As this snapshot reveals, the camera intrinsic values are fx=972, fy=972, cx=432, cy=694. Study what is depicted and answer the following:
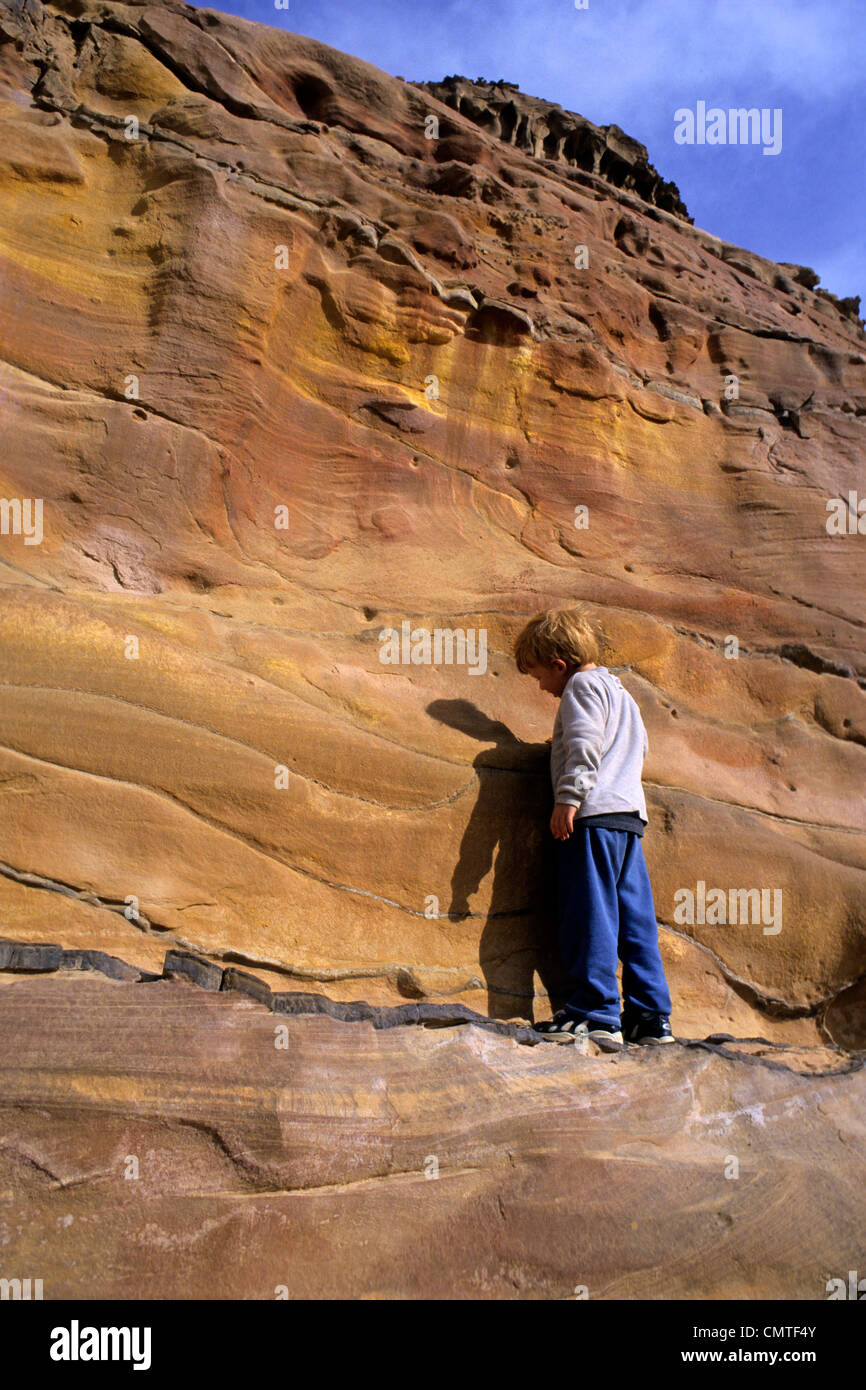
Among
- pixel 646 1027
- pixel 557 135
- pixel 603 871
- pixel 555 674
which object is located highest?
pixel 557 135

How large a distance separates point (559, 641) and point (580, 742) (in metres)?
0.54

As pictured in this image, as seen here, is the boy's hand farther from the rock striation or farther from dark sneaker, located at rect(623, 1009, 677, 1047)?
the rock striation

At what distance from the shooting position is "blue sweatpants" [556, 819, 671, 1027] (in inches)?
122

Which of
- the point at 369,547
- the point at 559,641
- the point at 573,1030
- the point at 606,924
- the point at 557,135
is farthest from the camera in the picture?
the point at 557,135

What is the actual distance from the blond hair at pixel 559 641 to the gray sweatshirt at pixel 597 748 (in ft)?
0.33

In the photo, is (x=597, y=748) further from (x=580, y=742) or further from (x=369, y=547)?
(x=369, y=547)

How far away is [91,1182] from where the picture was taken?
2199 mm

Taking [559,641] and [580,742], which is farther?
[559,641]

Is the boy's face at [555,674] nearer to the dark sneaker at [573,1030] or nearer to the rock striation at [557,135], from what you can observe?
the dark sneaker at [573,1030]

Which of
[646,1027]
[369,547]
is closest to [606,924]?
[646,1027]

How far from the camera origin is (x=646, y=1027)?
3207 mm

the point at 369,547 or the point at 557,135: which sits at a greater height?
the point at 557,135

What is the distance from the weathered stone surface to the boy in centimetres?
29

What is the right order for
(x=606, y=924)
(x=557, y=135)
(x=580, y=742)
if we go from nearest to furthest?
(x=606, y=924)
(x=580, y=742)
(x=557, y=135)
